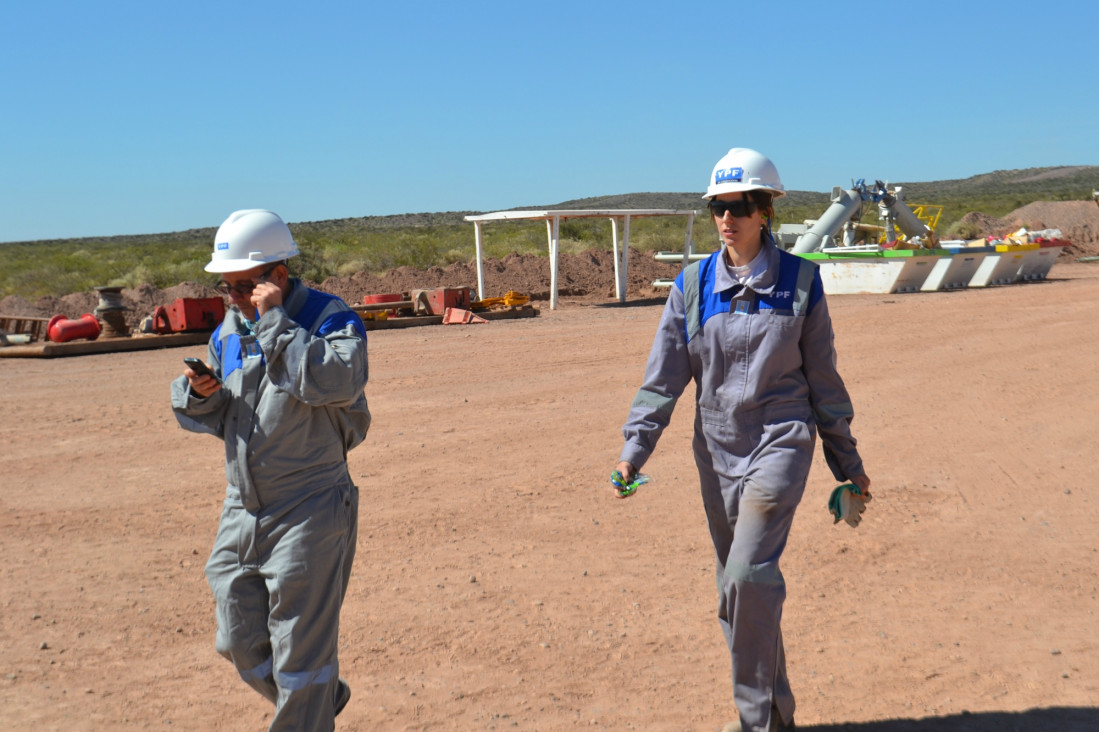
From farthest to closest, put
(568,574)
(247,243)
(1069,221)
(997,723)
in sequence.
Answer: (1069,221) < (568,574) < (997,723) < (247,243)

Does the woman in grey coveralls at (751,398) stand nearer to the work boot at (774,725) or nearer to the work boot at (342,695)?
the work boot at (774,725)

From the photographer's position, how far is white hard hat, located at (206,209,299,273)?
325 centimetres

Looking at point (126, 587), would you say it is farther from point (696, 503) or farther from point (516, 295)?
point (516, 295)

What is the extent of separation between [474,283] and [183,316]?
43.0 feet

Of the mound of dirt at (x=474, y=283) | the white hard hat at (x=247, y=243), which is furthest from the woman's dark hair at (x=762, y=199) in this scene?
the mound of dirt at (x=474, y=283)

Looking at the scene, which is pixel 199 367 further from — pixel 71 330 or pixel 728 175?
pixel 71 330

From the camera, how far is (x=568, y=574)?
591cm

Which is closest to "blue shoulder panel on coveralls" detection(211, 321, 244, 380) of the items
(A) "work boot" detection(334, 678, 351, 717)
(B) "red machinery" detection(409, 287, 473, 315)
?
(A) "work boot" detection(334, 678, 351, 717)

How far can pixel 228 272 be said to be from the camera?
10.7 ft

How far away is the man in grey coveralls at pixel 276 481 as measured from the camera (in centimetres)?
322

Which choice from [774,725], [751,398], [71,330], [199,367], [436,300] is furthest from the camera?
[436,300]

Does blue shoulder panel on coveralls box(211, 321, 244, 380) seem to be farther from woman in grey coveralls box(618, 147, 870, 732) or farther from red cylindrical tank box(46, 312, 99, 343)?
red cylindrical tank box(46, 312, 99, 343)

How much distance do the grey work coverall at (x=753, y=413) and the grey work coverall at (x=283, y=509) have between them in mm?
1003

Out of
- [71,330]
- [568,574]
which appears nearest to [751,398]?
[568,574]
